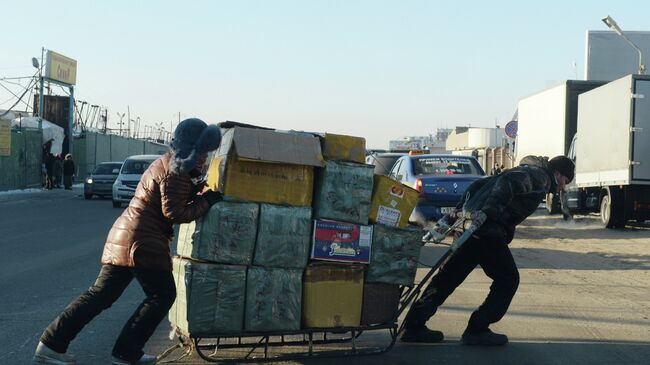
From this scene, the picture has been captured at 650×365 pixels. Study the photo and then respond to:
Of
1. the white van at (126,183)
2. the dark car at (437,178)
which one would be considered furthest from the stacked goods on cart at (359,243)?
the white van at (126,183)

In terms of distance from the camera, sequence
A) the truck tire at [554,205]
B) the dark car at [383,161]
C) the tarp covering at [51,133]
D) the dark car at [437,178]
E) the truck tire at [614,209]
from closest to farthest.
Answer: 1. the dark car at [437,178]
2. the truck tire at [614,209]
3. the dark car at [383,161]
4. the truck tire at [554,205]
5. the tarp covering at [51,133]

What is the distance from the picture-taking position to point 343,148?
563 centimetres

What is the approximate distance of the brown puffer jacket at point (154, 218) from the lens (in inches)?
195

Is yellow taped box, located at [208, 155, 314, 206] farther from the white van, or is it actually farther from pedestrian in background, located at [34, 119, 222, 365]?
the white van

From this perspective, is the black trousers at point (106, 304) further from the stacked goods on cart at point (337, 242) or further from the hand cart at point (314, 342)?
the stacked goods on cart at point (337, 242)

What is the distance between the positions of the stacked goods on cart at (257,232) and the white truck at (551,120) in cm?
1486

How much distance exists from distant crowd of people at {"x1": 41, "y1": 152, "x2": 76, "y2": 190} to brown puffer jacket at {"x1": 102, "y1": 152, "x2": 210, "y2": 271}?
3292 cm

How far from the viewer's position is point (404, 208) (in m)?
5.68

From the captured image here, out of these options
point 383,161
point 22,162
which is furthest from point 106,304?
point 22,162

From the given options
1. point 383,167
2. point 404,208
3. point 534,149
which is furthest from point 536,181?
point 534,149

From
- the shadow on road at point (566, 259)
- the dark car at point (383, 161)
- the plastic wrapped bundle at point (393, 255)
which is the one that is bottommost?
the shadow on road at point (566, 259)

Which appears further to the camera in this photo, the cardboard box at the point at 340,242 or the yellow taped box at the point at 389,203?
the yellow taped box at the point at 389,203

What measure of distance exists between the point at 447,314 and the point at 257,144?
130 inches

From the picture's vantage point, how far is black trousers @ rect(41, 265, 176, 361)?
507cm
